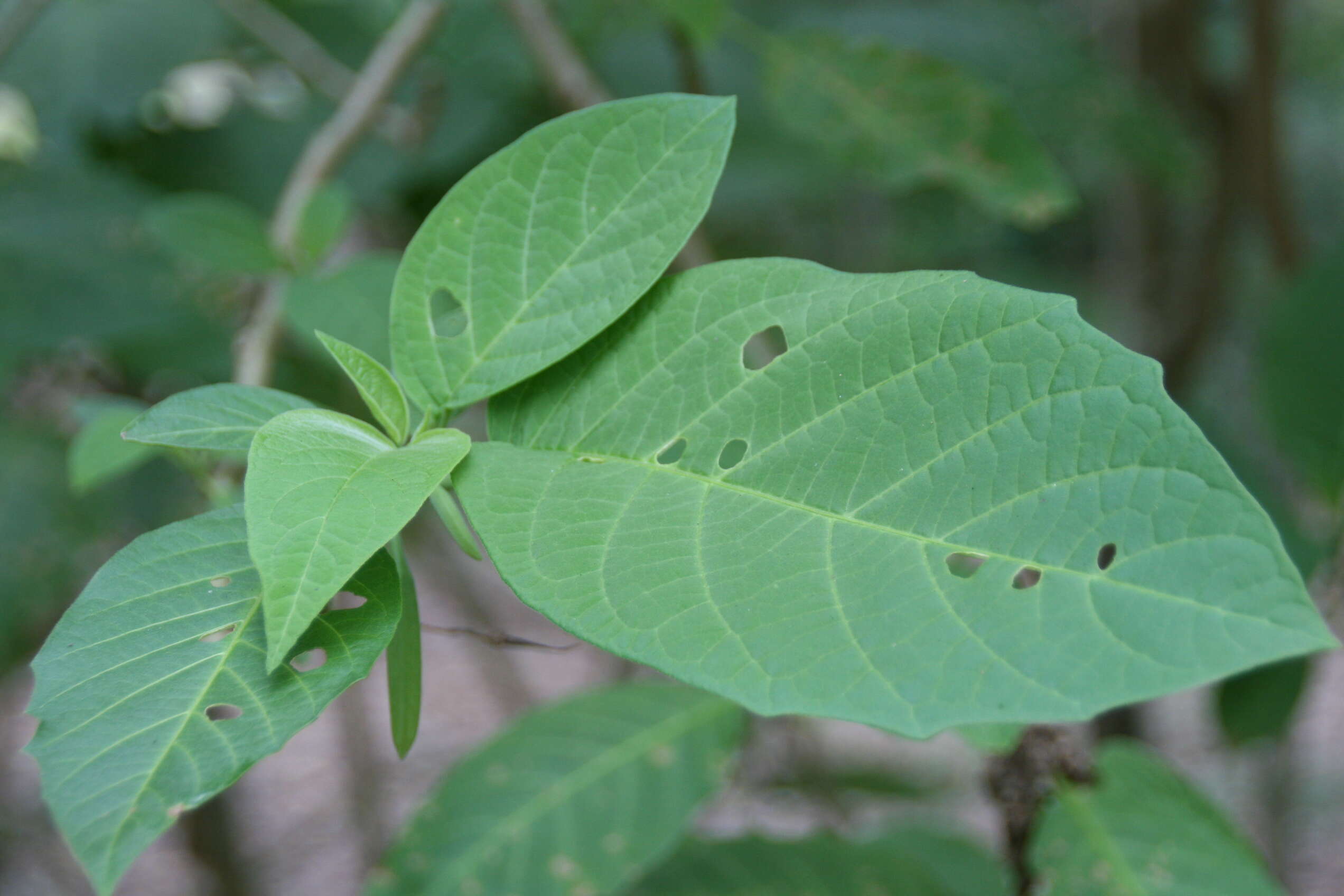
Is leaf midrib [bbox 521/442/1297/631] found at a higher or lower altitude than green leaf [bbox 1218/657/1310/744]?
higher

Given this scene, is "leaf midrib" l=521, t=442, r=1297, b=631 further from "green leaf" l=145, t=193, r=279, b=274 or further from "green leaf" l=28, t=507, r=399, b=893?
"green leaf" l=145, t=193, r=279, b=274

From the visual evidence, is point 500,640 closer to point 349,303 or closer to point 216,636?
point 216,636

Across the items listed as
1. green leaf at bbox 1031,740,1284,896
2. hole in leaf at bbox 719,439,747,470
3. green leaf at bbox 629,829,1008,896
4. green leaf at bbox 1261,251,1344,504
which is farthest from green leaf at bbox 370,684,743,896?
green leaf at bbox 1261,251,1344,504

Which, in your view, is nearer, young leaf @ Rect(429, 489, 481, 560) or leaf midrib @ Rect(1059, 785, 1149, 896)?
young leaf @ Rect(429, 489, 481, 560)

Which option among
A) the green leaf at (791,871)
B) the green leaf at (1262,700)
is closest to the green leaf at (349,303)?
the green leaf at (791,871)

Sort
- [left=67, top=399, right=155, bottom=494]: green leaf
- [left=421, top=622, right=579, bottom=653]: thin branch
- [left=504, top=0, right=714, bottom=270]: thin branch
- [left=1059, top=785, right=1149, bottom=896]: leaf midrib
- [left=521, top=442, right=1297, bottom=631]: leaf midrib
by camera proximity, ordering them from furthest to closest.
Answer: [left=504, top=0, right=714, bottom=270]: thin branch → [left=1059, top=785, right=1149, bottom=896]: leaf midrib → [left=67, top=399, right=155, bottom=494]: green leaf → [left=421, top=622, right=579, bottom=653]: thin branch → [left=521, top=442, right=1297, bottom=631]: leaf midrib

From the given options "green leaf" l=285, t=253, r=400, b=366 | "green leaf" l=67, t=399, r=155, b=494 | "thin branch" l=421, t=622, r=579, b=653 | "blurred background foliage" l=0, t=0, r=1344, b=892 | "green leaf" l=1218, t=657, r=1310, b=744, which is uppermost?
"green leaf" l=67, t=399, r=155, b=494
